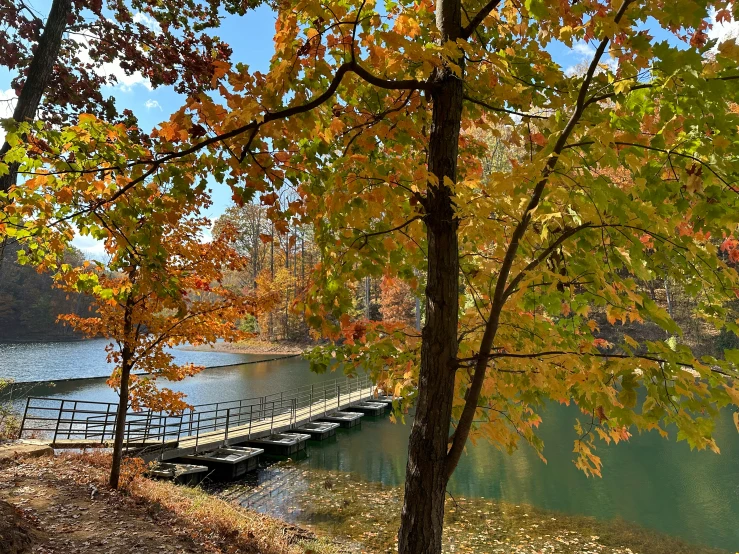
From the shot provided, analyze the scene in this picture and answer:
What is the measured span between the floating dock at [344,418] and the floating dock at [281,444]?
2.92m

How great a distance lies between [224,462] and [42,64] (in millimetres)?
8695

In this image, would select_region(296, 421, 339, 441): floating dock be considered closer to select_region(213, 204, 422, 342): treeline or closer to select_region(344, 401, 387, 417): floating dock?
select_region(344, 401, 387, 417): floating dock

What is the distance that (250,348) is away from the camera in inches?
1575

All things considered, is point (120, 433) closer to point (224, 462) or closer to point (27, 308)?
point (224, 462)

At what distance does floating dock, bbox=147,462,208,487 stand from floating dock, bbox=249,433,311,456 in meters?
2.28

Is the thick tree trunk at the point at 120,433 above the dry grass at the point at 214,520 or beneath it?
above

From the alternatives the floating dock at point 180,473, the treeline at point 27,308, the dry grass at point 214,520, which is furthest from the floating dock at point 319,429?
the treeline at point 27,308

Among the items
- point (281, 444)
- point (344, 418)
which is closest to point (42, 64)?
point (281, 444)

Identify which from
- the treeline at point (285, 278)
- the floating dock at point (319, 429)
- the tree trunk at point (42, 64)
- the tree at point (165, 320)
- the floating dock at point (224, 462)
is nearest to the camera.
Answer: the tree trunk at point (42, 64)

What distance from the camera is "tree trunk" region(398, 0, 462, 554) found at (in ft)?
6.53

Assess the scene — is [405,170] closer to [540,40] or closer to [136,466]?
[540,40]

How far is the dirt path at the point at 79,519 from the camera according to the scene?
4.68m

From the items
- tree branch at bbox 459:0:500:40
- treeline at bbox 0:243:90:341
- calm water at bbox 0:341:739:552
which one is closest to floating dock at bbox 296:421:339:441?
calm water at bbox 0:341:739:552

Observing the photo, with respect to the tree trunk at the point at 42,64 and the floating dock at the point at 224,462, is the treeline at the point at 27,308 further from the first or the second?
the tree trunk at the point at 42,64
